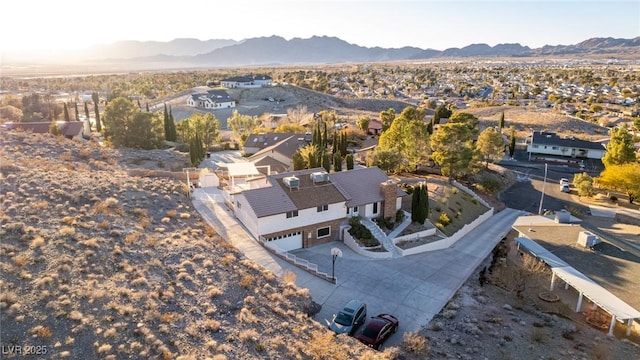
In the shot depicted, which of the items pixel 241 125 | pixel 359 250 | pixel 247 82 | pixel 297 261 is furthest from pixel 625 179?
pixel 247 82

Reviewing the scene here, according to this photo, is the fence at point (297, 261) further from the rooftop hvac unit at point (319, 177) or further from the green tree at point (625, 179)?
the green tree at point (625, 179)

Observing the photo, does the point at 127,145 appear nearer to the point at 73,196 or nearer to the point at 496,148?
the point at 73,196

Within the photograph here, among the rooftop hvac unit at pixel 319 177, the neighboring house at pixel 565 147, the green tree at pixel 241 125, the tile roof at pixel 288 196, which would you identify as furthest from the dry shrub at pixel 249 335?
the neighboring house at pixel 565 147

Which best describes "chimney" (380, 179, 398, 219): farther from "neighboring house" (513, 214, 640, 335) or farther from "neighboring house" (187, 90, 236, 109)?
"neighboring house" (187, 90, 236, 109)

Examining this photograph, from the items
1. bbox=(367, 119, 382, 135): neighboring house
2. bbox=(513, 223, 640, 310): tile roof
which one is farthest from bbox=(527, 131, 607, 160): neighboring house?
bbox=(513, 223, 640, 310): tile roof

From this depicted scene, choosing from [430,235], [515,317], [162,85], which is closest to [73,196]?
[430,235]

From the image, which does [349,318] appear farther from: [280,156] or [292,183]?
[280,156]
